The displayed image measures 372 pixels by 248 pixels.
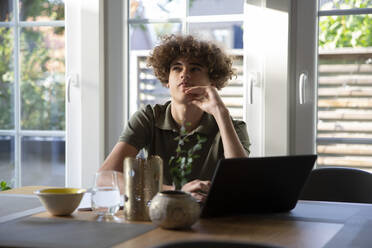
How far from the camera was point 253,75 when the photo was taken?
283 centimetres

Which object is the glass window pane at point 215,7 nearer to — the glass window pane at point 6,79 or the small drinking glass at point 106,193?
the glass window pane at point 6,79

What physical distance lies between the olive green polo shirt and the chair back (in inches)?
12.4

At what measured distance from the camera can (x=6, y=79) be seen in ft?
10.8

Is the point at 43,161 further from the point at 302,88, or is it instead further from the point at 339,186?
the point at 339,186

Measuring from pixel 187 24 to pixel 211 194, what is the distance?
1.72 m

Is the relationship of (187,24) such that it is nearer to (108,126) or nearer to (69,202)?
(108,126)

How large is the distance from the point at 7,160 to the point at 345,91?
80.7 inches

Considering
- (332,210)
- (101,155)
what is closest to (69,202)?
(332,210)

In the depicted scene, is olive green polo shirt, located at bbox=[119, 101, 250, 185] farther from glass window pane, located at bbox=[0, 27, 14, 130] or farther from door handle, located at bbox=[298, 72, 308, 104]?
Result: glass window pane, located at bbox=[0, 27, 14, 130]

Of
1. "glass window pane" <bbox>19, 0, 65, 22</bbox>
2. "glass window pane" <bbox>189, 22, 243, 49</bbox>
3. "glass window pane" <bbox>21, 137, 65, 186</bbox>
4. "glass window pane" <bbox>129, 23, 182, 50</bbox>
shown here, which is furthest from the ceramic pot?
"glass window pane" <bbox>19, 0, 65, 22</bbox>

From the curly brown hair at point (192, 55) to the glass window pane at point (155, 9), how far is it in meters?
0.55

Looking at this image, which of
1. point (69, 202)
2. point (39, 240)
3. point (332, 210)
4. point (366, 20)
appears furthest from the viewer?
point (366, 20)

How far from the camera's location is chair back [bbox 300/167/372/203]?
6.99ft

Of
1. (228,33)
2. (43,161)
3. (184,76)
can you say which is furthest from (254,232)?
(43,161)
